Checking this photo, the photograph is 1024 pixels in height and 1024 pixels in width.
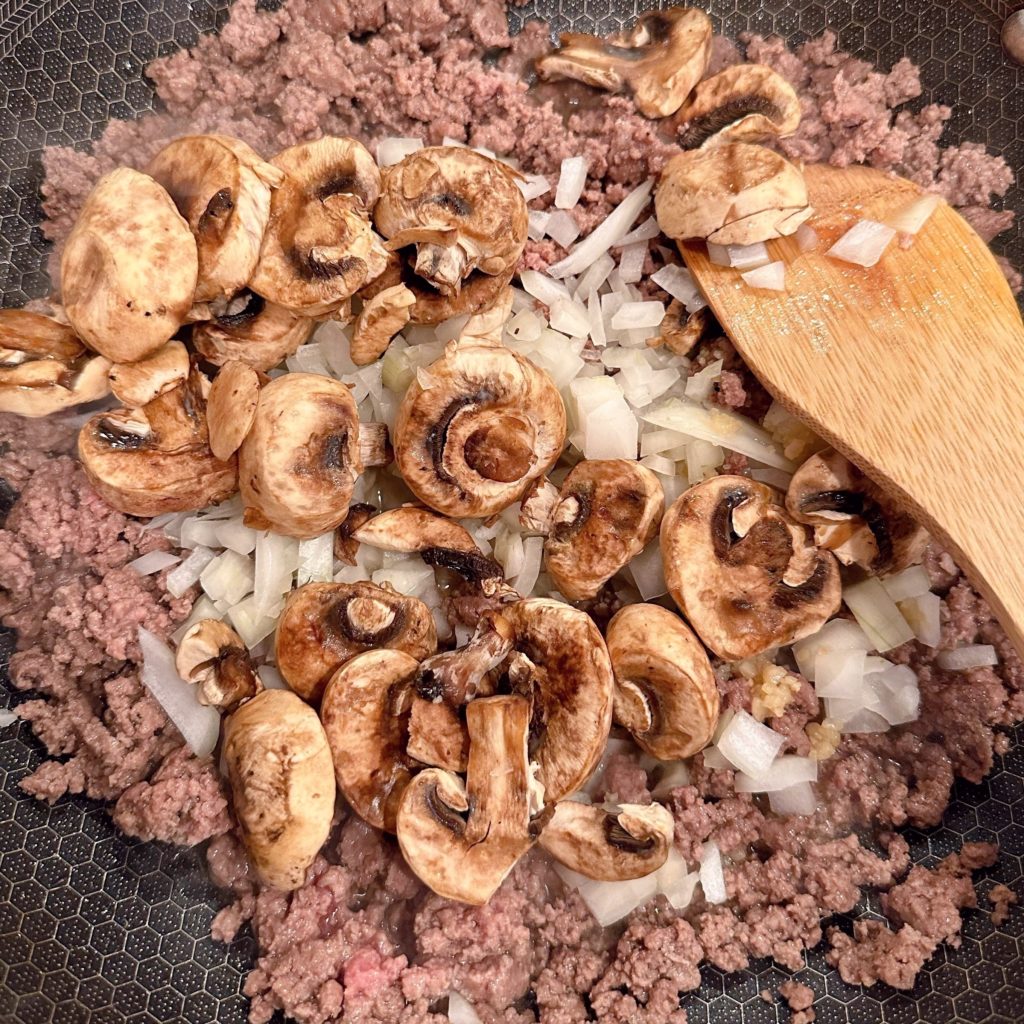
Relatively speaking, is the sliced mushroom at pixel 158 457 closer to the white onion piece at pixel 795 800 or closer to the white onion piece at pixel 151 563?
the white onion piece at pixel 151 563

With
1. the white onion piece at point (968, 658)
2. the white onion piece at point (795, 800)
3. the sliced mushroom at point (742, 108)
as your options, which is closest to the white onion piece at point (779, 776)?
the white onion piece at point (795, 800)

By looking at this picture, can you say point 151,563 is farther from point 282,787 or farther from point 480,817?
point 480,817

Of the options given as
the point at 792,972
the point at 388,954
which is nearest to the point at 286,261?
the point at 388,954

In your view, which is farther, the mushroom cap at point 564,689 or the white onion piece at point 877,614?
the white onion piece at point 877,614

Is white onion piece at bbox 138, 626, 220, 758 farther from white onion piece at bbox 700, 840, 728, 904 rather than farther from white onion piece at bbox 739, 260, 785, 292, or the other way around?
white onion piece at bbox 739, 260, 785, 292

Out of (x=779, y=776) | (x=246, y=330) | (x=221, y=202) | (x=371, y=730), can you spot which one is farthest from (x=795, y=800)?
(x=221, y=202)
